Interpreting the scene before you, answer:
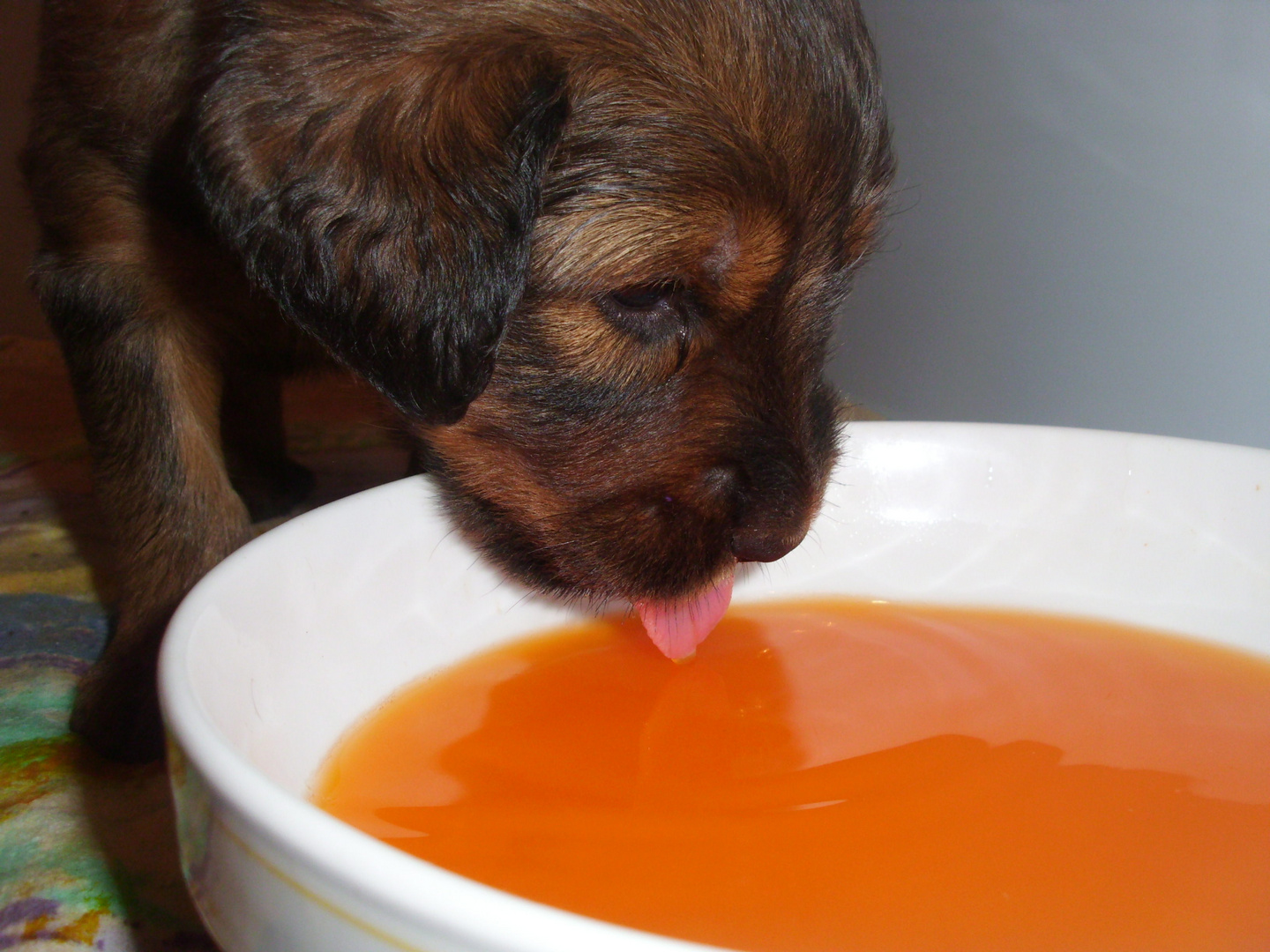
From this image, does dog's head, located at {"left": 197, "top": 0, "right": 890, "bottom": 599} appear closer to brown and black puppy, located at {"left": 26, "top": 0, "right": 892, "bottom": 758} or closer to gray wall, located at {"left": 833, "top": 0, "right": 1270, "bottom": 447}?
brown and black puppy, located at {"left": 26, "top": 0, "right": 892, "bottom": 758}

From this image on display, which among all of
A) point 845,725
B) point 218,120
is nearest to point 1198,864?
point 845,725

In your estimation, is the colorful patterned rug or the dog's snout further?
the dog's snout

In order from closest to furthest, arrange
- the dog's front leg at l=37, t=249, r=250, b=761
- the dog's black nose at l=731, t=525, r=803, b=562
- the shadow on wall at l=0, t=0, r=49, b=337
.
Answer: the dog's black nose at l=731, t=525, r=803, b=562 → the dog's front leg at l=37, t=249, r=250, b=761 → the shadow on wall at l=0, t=0, r=49, b=337

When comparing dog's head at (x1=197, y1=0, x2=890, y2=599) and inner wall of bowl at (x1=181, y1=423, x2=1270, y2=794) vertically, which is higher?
dog's head at (x1=197, y1=0, x2=890, y2=599)

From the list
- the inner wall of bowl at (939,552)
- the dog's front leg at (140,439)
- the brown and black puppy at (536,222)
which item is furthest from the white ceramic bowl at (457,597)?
the dog's front leg at (140,439)

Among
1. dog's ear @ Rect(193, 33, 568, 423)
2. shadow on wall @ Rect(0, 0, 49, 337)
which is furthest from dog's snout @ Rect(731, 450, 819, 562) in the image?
shadow on wall @ Rect(0, 0, 49, 337)

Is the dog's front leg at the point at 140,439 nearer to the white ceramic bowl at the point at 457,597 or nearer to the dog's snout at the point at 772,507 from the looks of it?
the white ceramic bowl at the point at 457,597

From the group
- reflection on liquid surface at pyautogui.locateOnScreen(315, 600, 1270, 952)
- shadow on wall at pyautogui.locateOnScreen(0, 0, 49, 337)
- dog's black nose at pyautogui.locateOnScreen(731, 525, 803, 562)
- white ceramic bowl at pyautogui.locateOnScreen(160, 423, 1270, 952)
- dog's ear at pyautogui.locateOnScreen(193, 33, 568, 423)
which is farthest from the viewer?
shadow on wall at pyautogui.locateOnScreen(0, 0, 49, 337)

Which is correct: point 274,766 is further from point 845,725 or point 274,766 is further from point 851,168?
point 851,168
